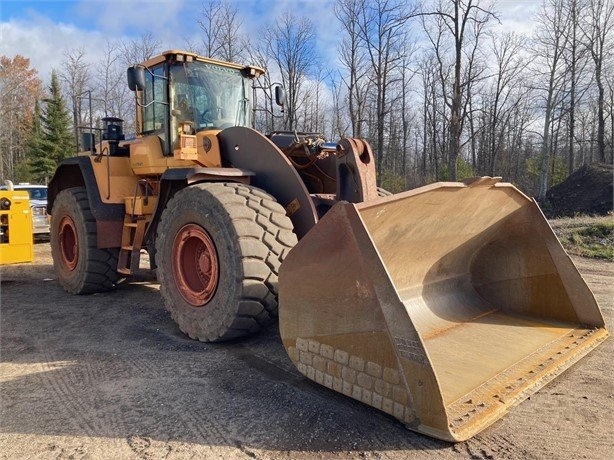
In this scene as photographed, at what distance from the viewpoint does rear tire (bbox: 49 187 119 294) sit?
6031mm

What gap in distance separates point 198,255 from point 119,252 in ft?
7.77

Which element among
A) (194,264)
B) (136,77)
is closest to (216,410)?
(194,264)

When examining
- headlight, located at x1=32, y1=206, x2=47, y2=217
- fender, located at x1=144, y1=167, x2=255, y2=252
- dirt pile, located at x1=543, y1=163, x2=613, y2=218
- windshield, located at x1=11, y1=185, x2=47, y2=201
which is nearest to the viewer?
fender, located at x1=144, y1=167, x2=255, y2=252

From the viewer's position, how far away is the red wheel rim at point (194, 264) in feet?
13.2

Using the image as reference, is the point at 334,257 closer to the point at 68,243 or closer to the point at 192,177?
the point at 192,177

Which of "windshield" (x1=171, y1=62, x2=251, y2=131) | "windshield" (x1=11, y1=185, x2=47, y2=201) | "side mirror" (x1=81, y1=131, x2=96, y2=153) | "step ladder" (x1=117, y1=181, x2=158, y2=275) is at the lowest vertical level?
"step ladder" (x1=117, y1=181, x2=158, y2=275)

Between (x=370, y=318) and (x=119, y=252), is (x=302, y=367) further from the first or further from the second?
(x=119, y=252)

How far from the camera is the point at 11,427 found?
9.08ft

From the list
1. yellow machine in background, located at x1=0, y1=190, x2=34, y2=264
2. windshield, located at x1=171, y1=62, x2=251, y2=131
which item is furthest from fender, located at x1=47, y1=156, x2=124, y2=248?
yellow machine in background, located at x1=0, y1=190, x2=34, y2=264

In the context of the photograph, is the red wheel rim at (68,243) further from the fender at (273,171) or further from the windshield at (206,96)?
the fender at (273,171)

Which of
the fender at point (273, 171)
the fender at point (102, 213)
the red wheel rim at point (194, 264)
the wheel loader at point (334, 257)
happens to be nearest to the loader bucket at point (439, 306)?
the wheel loader at point (334, 257)

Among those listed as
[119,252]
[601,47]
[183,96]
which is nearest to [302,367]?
[183,96]

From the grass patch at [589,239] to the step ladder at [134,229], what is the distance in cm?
792

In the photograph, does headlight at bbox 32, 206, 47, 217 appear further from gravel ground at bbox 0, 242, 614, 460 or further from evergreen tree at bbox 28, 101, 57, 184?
evergreen tree at bbox 28, 101, 57, 184
